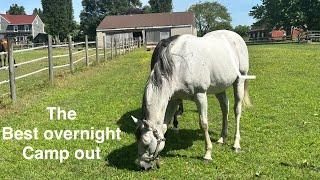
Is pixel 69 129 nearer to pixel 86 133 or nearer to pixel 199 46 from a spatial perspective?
pixel 86 133

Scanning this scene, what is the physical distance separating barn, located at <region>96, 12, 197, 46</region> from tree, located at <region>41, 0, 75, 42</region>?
29.3 metres

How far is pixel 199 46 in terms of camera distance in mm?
6180

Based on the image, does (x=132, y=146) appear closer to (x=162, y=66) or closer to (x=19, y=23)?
(x=162, y=66)

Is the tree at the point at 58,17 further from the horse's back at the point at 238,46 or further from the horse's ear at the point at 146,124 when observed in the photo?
the horse's ear at the point at 146,124

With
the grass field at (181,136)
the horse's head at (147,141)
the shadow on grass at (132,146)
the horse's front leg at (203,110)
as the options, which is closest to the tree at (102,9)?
the grass field at (181,136)

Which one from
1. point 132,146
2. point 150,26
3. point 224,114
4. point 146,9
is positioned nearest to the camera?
point 132,146

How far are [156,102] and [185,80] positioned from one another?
23.3 inches

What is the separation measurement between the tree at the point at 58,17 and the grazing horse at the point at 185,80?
82540 mm

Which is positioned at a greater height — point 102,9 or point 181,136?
point 102,9

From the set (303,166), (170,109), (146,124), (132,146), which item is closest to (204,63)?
(170,109)

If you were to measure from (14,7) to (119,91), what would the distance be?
137m

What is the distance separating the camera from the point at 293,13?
53438mm

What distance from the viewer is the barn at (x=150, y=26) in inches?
2248

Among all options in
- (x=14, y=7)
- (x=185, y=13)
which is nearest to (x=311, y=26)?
(x=185, y=13)
